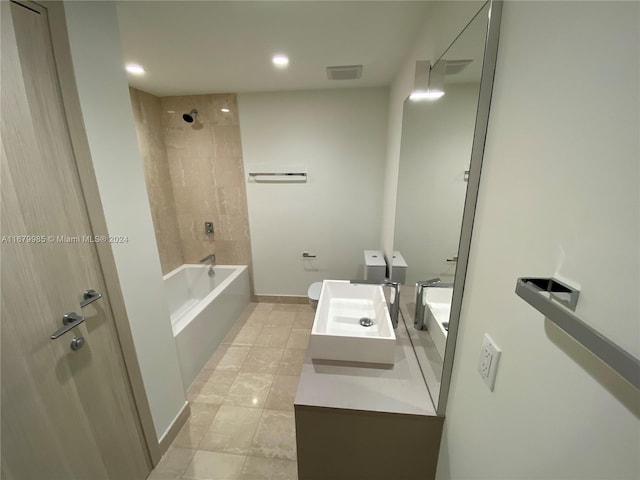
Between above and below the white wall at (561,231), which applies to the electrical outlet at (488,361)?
below

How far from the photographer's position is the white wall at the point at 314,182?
104 inches

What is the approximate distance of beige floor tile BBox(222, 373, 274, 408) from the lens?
189 cm

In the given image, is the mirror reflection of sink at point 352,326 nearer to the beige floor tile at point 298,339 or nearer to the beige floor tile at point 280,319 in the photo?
the beige floor tile at point 298,339

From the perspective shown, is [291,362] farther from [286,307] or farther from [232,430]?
[286,307]

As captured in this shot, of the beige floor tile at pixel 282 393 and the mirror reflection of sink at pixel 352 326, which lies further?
the beige floor tile at pixel 282 393

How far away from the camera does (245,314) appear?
10.1 feet

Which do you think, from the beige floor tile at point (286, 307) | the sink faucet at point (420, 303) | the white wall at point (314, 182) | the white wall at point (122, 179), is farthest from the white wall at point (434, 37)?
the beige floor tile at point (286, 307)

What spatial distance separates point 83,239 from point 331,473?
1.51 metres

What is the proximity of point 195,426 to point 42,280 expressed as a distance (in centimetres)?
143

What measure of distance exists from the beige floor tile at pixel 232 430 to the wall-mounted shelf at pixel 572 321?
73.5 inches

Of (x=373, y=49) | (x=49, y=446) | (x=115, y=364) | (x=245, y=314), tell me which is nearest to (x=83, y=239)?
(x=115, y=364)

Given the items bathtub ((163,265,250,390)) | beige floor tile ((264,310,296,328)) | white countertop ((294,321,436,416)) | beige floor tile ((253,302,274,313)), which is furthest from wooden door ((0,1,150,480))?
beige floor tile ((253,302,274,313))

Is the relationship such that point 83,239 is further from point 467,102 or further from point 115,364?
point 467,102

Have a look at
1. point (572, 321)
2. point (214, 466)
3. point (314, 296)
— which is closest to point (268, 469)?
point (214, 466)
